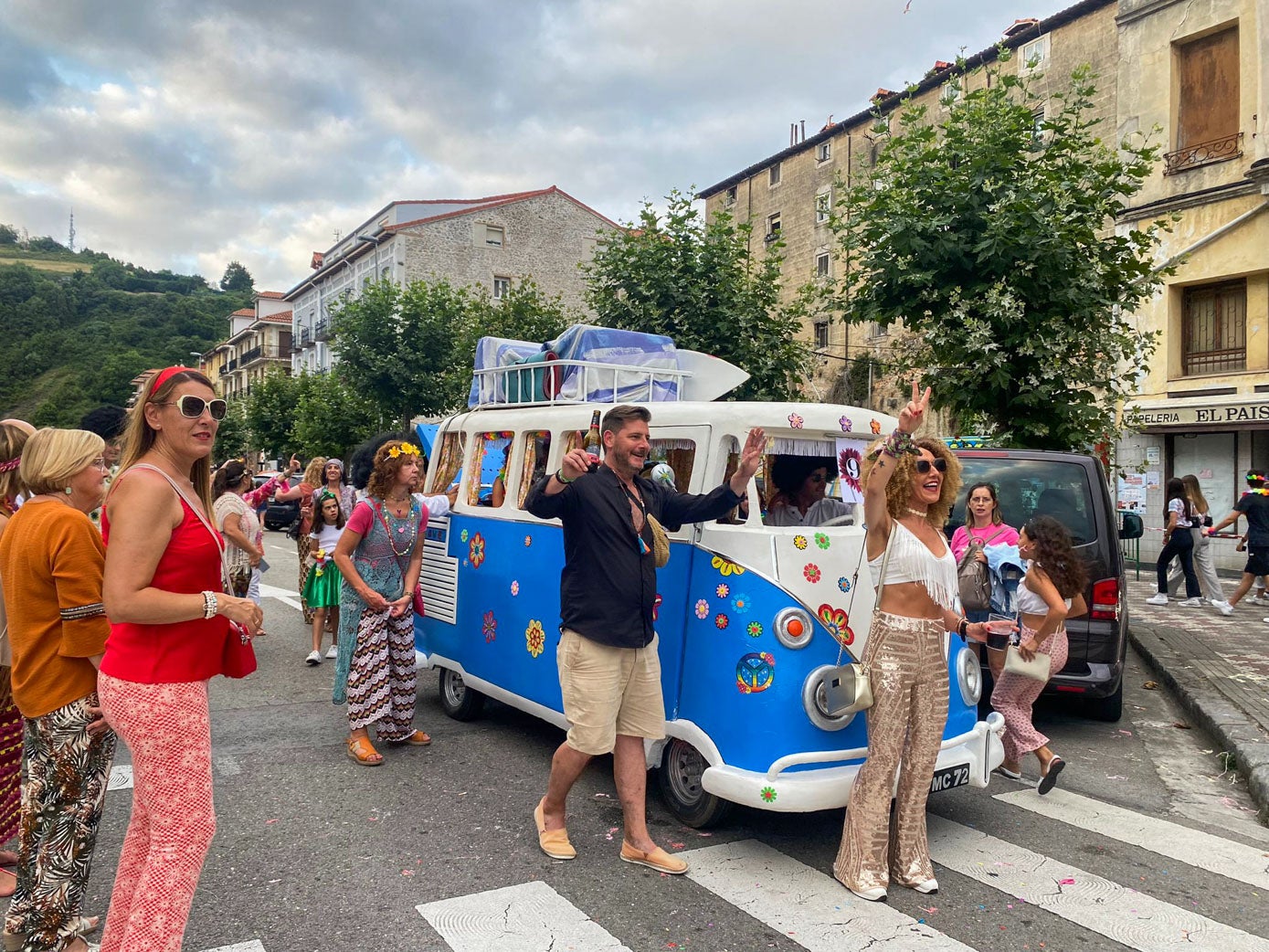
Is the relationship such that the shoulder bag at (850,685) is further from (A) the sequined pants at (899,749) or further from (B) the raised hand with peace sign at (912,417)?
(B) the raised hand with peace sign at (912,417)

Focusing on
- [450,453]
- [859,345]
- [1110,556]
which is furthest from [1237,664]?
[859,345]

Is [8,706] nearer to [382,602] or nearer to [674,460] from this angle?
[382,602]

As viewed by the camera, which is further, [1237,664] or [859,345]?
[859,345]

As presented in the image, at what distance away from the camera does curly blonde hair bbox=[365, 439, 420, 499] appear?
592 cm

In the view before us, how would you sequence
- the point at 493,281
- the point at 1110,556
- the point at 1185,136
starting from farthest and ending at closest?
the point at 493,281 → the point at 1185,136 → the point at 1110,556

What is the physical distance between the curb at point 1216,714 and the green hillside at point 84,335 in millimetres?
70348

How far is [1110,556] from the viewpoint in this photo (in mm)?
6660

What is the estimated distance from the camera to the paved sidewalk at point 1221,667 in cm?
610

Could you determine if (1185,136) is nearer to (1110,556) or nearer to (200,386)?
(1110,556)

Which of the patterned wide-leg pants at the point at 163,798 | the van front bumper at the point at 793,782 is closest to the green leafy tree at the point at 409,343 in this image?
the van front bumper at the point at 793,782

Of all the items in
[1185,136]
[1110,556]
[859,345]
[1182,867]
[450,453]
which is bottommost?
[1182,867]

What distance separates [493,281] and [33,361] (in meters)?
56.1

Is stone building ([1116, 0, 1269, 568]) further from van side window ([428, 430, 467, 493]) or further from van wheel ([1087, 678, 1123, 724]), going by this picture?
van side window ([428, 430, 467, 493])

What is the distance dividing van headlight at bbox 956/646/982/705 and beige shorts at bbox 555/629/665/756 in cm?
157
